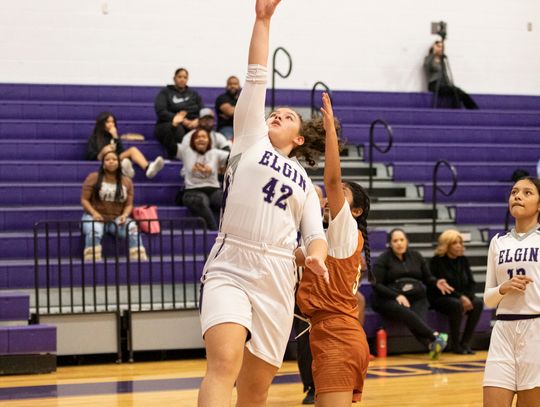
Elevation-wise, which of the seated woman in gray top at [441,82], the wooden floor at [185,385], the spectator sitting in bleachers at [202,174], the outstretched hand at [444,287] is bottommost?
the wooden floor at [185,385]

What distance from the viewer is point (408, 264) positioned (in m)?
10.0

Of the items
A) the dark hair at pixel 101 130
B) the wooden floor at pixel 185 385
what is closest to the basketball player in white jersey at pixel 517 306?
the wooden floor at pixel 185 385

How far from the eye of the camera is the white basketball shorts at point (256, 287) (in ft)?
12.7

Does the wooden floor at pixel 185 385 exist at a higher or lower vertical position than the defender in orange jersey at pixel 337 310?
lower

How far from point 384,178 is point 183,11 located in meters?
3.97

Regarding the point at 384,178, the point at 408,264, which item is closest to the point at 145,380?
the point at 408,264

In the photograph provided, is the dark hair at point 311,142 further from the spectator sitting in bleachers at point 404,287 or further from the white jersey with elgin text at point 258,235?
the spectator sitting in bleachers at point 404,287

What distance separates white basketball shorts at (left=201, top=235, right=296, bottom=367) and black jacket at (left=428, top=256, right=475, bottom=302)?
641cm

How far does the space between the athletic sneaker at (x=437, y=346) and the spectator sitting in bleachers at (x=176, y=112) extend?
12.7 ft

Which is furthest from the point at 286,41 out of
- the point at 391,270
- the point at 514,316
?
the point at 514,316

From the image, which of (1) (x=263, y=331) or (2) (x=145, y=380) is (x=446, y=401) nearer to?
(2) (x=145, y=380)

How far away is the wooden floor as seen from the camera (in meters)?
7.13

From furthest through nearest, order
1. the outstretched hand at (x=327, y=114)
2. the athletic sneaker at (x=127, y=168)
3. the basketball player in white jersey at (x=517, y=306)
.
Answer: the athletic sneaker at (x=127, y=168) → the basketball player in white jersey at (x=517, y=306) → the outstretched hand at (x=327, y=114)

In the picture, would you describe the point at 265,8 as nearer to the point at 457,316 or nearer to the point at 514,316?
the point at 514,316
